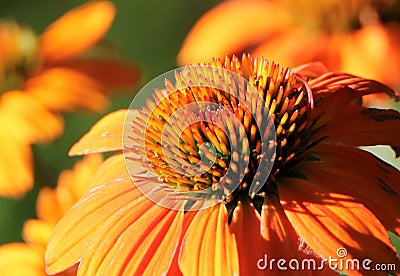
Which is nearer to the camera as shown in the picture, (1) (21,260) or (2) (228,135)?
(2) (228,135)

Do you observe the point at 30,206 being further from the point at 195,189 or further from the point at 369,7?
the point at 195,189

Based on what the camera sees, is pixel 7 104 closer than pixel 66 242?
No

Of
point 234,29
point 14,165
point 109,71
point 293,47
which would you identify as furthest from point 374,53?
point 14,165

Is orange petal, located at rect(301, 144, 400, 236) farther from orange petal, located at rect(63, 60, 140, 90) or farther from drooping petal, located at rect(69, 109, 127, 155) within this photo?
orange petal, located at rect(63, 60, 140, 90)

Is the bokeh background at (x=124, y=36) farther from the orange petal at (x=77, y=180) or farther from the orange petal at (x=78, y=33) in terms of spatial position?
the orange petal at (x=77, y=180)

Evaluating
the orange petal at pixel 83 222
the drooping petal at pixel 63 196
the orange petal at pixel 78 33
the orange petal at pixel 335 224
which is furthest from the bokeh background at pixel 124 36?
the orange petal at pixel 335 224

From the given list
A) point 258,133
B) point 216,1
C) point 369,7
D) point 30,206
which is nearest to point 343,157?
point 258,133

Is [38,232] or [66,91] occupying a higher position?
[66,91]

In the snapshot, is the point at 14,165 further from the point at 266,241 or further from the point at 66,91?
the point at 266,241
